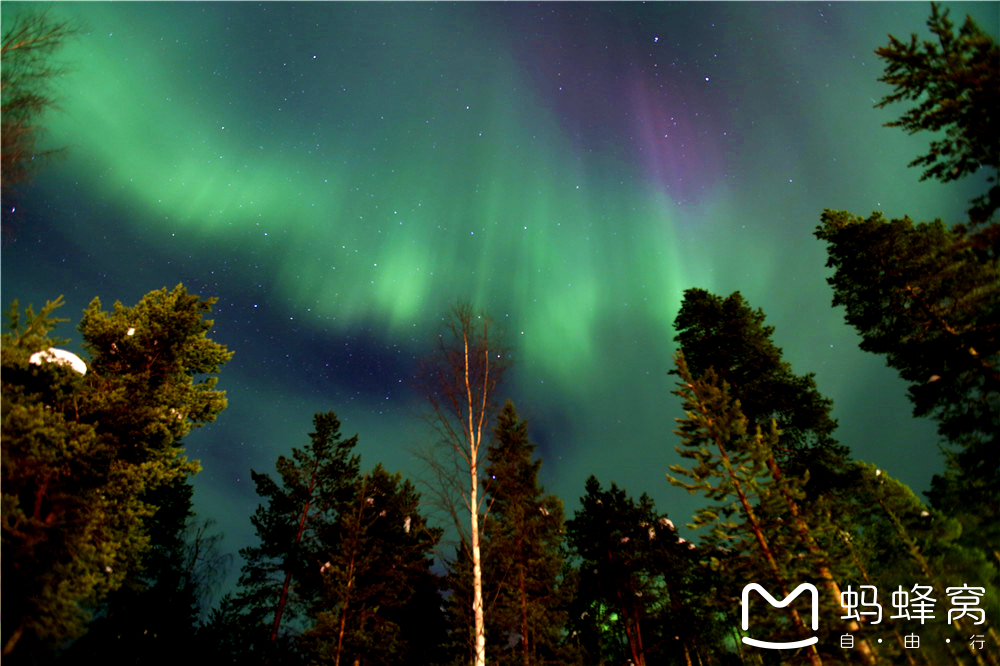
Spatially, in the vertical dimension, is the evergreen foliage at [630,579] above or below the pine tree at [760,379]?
below

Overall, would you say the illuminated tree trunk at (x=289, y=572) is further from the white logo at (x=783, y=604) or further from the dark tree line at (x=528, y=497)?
the white logo at (x=783, y=604)

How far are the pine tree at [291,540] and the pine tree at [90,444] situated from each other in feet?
29.5

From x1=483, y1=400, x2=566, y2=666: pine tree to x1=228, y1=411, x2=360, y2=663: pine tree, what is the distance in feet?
29.0

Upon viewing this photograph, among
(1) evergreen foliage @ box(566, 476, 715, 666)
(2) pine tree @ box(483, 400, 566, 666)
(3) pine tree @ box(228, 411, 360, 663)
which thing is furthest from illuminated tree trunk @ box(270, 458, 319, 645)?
(1) evergreen foliage @ box(566, 476, 715, 666)

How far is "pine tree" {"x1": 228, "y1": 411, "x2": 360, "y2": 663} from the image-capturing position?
20000mm

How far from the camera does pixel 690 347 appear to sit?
20.2 metres

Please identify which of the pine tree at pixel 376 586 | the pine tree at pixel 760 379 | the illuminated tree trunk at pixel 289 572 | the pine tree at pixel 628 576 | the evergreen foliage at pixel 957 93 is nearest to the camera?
the evergreen foliage at pixel 957 93

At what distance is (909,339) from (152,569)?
38.6 metres

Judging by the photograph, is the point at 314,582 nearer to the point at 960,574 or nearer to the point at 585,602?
the point at 585,602

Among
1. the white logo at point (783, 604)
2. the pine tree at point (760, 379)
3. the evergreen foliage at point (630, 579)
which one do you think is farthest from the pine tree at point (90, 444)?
the evergreen foliage at point (630, 579)

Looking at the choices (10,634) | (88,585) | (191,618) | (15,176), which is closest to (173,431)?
(88,585)

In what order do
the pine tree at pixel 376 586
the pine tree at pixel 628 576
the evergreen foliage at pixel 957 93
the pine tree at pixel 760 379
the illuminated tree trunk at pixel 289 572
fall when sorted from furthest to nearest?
1. the pine tree at pixel 628 576
2. the illuminated tree trunk at pixel 289 572
3. the pine tree at pixel 376 586
4. the pine tree at pixel 760 379
5. the evergreen foliage at pixel 957 93

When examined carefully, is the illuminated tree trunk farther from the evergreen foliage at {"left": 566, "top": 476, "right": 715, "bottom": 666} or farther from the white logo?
the white logo

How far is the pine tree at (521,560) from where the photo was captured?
18766 millimetres
